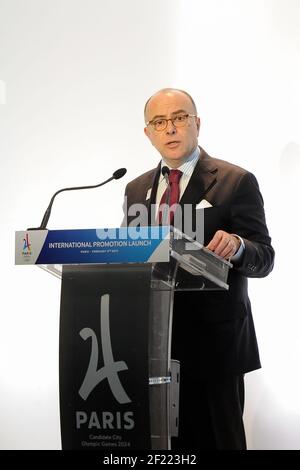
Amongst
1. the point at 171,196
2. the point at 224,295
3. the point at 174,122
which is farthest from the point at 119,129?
the point at 224,295

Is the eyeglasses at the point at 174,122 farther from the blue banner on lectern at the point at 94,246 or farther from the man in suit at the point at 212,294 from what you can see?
the blue banner on lectern at the point at 94,246

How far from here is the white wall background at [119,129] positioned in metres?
3.39

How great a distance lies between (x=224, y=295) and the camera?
2.39 metres

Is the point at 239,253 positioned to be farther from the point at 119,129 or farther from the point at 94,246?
the point at 119,129

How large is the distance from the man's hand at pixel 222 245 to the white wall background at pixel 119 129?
52.4 inches

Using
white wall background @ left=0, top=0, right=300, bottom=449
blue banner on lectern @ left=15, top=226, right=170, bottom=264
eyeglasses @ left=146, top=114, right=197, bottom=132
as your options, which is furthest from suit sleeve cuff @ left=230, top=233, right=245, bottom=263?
white wall background @ left=0, top=0, right=300, bottom=449

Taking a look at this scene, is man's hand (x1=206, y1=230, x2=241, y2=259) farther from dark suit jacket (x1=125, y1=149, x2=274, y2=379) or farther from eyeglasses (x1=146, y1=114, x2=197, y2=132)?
eyeglasses (x1=146, y1=114, x2=197, y2=132)

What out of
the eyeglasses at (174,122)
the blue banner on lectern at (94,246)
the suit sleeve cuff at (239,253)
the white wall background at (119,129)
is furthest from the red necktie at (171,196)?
the white wall background at (119,129)

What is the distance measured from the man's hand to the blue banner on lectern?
0.97ft

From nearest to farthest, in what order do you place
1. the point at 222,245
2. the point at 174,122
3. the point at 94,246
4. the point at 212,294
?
the point at 94,246
the point at 222,245
the point at 212,294
the point at 174,122

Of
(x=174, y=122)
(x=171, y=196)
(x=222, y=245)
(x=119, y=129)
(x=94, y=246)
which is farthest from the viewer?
(x=119, y=129)

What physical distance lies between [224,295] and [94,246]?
27.1 inches

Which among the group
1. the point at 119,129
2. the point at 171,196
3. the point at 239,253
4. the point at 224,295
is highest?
the point at 119,129

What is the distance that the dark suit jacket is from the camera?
233cm
